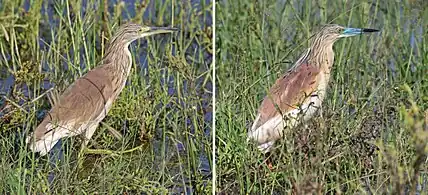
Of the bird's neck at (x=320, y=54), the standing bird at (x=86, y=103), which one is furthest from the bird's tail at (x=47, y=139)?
the bird's neck at (x=320, y=54)

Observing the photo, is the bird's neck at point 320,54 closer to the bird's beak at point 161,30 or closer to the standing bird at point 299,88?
the standing bird at point 299,88

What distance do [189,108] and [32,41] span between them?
1.35 metres

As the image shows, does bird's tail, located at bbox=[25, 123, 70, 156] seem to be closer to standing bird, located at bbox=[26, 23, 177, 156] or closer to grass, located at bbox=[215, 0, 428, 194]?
standing bird, located at bbox=[26, 23, 177, 156]

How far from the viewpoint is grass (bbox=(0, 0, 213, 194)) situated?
12.8ft

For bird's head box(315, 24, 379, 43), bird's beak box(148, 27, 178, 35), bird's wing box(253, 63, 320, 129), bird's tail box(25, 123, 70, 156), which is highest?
bird's head box(315, 24, 379, 43)

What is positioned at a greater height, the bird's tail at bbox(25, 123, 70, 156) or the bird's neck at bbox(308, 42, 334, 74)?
the bird's neck at bbox(308, 42, 334, 74)

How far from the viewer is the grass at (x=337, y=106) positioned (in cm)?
335

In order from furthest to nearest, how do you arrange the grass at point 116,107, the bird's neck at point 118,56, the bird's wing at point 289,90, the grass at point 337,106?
1. the bird's neck at point 118,56
2. the bird's wing at point 289,90
3. the grass at point 116,107
4. the grass at point 337,106

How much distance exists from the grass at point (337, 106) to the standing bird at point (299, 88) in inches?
2.4

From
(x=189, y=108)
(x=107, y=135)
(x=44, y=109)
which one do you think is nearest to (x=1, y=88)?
(x=44, y=109)

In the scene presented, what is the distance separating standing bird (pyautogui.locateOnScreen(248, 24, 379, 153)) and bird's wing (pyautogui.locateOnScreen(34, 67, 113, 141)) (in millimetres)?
807

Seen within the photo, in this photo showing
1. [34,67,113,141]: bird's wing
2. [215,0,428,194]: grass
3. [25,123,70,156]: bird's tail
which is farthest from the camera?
[34,67,113,141]: bird's wing

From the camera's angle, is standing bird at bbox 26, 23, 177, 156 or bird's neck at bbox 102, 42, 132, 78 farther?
bird's neck at bbox 102, 42, 132, 78

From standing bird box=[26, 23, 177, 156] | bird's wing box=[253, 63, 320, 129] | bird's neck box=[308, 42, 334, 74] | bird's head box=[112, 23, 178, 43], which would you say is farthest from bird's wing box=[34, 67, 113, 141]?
bird's neck box=[308, 42, 334, 74]
